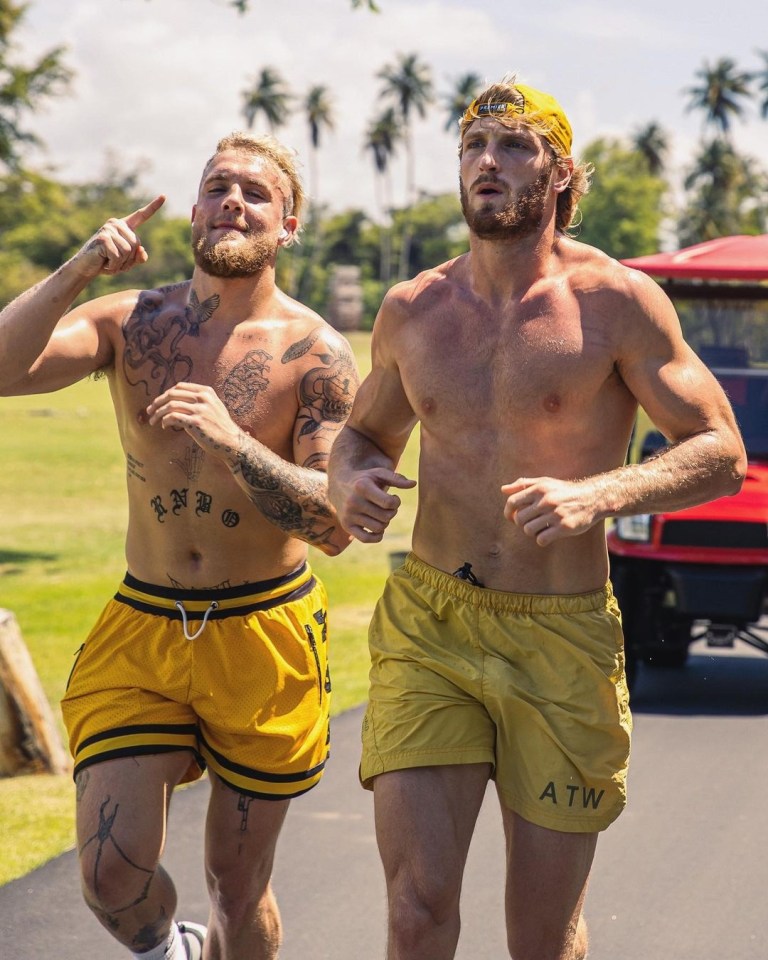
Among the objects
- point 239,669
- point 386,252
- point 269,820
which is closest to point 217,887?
point 269,820

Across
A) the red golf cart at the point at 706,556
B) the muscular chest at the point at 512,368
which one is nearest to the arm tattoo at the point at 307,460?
the muscular chest at the point at 512,368

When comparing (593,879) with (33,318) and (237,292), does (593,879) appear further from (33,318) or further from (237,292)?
(33,318)

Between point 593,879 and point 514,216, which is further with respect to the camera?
point 593,879

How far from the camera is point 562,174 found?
148 inches

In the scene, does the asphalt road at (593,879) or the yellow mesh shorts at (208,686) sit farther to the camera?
the asphalt road at (593,879)

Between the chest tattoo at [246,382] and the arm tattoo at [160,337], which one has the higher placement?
the arm tattoo at [160,337]

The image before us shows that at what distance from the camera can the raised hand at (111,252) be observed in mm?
3906

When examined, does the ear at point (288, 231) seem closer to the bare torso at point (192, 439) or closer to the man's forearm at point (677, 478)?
the bare torso at point (192, 439)

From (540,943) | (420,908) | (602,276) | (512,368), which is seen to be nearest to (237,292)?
(512,368)

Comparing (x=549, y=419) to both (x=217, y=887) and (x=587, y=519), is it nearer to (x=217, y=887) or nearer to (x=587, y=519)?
(x=587, y=519)

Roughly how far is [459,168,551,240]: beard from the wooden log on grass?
12.1 feet

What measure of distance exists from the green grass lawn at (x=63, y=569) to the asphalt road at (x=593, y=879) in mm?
542

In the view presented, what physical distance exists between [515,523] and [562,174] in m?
0.94

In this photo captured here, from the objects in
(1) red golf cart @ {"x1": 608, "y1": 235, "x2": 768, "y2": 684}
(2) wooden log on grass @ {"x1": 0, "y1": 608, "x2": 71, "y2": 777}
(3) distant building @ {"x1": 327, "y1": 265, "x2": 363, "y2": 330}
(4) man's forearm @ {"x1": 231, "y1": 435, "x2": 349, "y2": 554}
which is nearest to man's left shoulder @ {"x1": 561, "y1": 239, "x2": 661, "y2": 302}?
(4) man's forearm @ {"x1": 231, "y1": 435, "x2": 349, "y2": 554}
